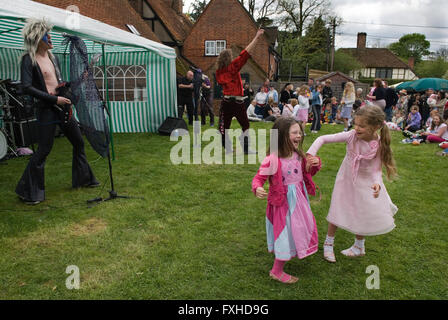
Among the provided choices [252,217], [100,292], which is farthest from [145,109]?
[100,292]

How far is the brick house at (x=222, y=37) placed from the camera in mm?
28469

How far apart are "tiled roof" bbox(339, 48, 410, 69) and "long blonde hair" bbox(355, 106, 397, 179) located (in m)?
66.6

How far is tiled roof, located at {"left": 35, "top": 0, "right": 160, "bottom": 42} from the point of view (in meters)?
17.3

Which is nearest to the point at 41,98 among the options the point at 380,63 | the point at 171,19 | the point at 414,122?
the point at 414,122

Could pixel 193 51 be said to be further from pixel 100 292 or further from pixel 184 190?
pixel 100 292

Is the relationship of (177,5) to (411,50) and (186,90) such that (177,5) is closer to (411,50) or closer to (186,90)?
(186,90)

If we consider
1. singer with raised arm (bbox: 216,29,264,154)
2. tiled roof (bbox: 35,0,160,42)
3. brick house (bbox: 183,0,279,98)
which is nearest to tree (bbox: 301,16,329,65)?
brick house (bbox: 183,0,279,98)

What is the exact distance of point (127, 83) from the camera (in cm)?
1119

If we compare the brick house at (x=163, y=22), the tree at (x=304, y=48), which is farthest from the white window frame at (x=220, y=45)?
the tree at (x=304, y=48)

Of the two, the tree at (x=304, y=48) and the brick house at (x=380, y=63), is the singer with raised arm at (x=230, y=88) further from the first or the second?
the brick house at (x=380, y=63)

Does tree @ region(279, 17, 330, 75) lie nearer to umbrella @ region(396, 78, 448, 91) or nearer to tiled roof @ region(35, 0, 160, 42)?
umbrella @ region(396, 78, 448, 91)

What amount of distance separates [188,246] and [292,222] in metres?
1.25

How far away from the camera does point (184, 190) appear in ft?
17.6
